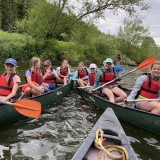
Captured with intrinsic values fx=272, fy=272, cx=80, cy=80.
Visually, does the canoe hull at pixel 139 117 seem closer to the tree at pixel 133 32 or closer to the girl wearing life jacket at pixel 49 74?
the girl wearing life jacket at pixel 49 74

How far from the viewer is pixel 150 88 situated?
210 inches

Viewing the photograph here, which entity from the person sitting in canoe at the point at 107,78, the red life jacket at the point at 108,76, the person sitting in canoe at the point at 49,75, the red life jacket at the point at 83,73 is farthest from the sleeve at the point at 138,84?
the red life jacket at the point at 83,73

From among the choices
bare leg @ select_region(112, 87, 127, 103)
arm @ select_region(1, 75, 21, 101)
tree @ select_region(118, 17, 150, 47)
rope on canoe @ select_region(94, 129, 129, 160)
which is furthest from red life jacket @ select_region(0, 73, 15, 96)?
tree @ select_region(118, 17, 150, 47)

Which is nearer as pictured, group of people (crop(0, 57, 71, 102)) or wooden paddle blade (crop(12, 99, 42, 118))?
wooden paddle blade (crop(12, 99, 42, 118))

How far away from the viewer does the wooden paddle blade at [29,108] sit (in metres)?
4.72

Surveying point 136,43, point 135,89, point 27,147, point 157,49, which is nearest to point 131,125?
point 135,89

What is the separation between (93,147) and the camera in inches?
Answer: 129

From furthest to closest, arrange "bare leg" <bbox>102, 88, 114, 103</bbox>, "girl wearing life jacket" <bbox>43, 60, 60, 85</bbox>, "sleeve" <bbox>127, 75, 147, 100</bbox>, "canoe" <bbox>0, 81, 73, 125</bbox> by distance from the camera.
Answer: "girl wearing life jacket" <bbox>43, 60, 60, 85</bbox>, "bare leg" <bbox>102, 88, 114, 103</bbox>, "sleeve" <bbox>127, 75, 147, 100</bbox>, "canoe" <bbox>0, 81, 73, 125</bbox>

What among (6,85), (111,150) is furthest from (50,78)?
(111,150)

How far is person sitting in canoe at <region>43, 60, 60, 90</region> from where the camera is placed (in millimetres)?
7858

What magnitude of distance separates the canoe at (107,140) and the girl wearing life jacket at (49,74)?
3936mm

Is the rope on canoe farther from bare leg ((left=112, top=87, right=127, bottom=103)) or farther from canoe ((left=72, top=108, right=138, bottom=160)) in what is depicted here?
bare leg ((left=112, top=87, right=127, bottom=103))

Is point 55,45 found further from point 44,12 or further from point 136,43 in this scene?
point 136,43

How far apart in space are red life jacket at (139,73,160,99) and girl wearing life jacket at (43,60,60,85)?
3318 millimetres
